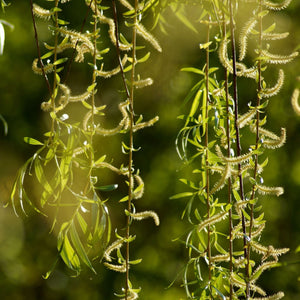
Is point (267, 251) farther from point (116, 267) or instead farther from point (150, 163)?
point (150, 163)

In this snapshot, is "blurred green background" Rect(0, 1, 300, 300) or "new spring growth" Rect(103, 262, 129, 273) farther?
"blurred green background" Rect(0, 1, 300, 300)

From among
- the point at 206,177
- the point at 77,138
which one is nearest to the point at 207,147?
the point at 206,177

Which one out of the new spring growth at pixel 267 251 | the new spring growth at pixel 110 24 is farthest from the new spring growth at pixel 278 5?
the new spring growth at pixel 267 251

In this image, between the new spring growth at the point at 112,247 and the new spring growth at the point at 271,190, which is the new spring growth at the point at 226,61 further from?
the new spring growth at the point at 112,247

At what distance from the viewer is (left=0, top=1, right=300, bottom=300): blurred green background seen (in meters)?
2.50

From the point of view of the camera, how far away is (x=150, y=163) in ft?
8.51

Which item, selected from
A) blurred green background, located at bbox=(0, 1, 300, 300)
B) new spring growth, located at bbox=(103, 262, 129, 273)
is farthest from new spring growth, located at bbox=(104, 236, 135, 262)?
blurred green background, located at bbox=(0, 1, 300, 300)

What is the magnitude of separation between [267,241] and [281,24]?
1.05 m

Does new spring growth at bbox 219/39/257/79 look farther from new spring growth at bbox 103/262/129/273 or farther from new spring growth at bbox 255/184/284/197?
new spring growth at bbox 103/262/129/273

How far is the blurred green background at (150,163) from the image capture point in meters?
2.50

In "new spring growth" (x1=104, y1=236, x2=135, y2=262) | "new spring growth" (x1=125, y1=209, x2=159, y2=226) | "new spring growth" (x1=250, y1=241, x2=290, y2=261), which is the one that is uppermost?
"new spring growth" (x1=250, y1=241, x2=290, y2=261)

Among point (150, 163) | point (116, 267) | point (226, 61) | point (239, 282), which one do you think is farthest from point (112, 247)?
point (150, 163)

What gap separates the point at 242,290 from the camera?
72 centimetres

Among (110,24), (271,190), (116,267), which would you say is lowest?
(116,267)
